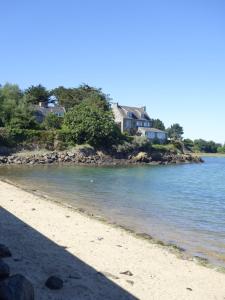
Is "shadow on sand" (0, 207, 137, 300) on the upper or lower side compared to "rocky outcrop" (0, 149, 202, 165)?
lower

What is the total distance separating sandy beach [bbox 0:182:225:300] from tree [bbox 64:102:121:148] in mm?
56360

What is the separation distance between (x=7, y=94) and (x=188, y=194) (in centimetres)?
4946

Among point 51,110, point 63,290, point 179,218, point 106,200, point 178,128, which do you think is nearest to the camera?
point 63,290

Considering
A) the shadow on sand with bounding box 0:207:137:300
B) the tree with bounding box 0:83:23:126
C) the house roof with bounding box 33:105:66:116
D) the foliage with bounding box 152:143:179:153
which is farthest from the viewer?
the house roof with bounding box 33:105:66:116

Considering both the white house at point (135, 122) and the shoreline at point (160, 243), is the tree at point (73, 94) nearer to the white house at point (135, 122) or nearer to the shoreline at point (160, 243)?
the white house at point (135, 122)

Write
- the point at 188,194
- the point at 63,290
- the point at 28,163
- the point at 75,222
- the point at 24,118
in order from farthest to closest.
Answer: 1. the point at 24,118
2. the point at 28,163
3. the point at 188,194
4. the point at 75,222
5. the point at 63,290

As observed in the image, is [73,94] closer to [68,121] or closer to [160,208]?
[68,121]

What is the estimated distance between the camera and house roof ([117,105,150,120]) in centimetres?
10462

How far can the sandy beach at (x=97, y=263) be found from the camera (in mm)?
10352

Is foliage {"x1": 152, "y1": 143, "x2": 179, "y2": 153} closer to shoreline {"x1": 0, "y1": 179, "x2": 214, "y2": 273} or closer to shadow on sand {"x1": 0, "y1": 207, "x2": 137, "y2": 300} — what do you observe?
shoreline {"x1": 0, "y1": 179, "x2": 214, "y2": 273}

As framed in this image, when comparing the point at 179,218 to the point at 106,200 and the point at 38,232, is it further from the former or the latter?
the point at 38,232

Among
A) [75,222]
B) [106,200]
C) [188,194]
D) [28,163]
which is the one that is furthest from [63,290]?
[28,163]

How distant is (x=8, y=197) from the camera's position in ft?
79.5

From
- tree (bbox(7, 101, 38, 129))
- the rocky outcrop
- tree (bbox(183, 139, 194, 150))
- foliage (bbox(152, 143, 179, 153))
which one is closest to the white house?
foliage (bbox(152, 143, 179, 153))
